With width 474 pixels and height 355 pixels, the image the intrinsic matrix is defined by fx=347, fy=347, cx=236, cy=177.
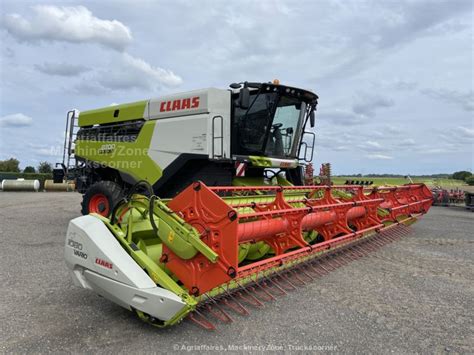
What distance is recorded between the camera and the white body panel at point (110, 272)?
2.64 metres

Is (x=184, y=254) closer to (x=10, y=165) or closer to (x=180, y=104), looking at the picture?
(x=180, y=104)

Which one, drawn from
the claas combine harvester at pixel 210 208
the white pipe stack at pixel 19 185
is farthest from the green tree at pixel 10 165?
the claas combine harvester at pixel 210 208

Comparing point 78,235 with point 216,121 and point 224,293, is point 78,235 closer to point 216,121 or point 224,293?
point 224,293

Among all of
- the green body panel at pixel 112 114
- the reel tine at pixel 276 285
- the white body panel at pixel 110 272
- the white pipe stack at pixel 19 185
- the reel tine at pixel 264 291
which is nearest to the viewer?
the white body panel at pixel 110 272

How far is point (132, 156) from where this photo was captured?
732cm

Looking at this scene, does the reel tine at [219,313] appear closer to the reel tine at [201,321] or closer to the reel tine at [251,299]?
the reel tine at [201,321]

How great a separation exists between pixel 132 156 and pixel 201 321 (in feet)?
16.4

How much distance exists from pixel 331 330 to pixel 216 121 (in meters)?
4.14

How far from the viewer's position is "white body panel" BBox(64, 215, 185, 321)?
2.64 meters

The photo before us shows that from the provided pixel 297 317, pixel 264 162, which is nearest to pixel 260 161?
pixel 264 162

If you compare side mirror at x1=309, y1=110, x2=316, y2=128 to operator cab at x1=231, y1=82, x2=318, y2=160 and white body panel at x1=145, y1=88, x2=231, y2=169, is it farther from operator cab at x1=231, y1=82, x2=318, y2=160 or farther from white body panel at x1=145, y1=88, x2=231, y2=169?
white body panel at x1=145, y1=88, x2=231, y2=169

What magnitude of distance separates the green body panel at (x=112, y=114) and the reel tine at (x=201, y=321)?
17.3 feet

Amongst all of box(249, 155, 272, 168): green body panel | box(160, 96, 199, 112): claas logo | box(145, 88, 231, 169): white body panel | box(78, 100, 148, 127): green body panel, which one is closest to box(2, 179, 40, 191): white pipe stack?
box(78, 100, 148, 127): green body panel

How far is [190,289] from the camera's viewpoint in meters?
2.86
